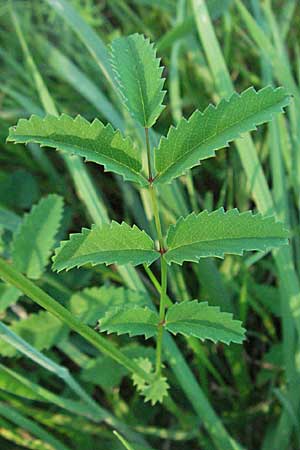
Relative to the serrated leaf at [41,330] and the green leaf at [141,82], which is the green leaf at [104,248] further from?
the serrated leaf at [41,330]

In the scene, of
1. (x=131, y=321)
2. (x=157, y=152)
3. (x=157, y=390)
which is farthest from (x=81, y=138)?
(x=157, y=390)

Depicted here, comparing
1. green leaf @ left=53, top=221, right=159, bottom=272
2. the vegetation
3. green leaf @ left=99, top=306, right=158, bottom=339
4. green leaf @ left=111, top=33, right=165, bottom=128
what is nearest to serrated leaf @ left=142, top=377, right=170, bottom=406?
the vegetation

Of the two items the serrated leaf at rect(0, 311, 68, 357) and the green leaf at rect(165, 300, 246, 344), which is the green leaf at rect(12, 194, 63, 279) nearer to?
the serrated leaf at rect(0, 311, 68, 357)

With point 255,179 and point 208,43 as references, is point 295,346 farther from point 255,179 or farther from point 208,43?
point 208,43

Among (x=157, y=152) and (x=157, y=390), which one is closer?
(x=157, y=152)

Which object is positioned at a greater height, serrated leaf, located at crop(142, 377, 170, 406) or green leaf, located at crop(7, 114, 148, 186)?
green leaf, located at crop(7, 114, 148, 186)

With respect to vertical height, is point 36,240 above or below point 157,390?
above

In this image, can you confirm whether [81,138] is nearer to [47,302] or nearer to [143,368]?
[47,302]

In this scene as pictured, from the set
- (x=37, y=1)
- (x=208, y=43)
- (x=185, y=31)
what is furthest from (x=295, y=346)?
(x=37, y=1)
